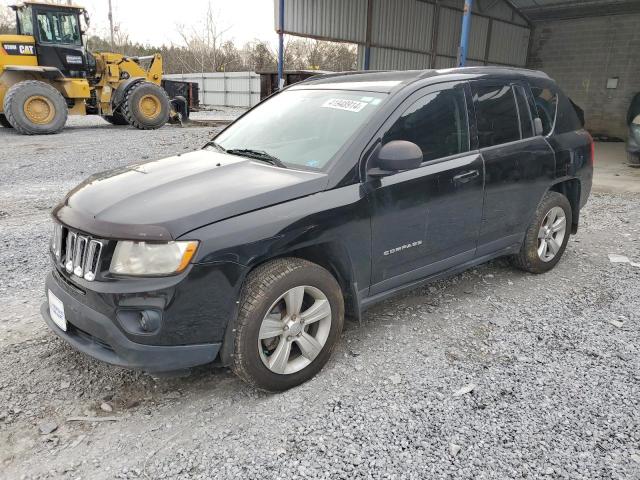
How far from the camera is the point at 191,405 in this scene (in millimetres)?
2643

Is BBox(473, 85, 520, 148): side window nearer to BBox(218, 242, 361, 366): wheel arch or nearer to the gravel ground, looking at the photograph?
the gravel ground

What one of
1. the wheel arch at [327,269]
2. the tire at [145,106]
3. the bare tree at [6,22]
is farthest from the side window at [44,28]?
the bare tree at [6,22]

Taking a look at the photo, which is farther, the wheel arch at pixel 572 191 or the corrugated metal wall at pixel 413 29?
the corrugated metal wall at pixel 413 29

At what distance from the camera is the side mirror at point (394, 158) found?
286 cm

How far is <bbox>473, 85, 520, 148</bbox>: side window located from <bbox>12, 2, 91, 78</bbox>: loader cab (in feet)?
42.0

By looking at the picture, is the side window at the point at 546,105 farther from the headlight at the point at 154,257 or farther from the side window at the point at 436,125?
the headlight at the point at 154,257

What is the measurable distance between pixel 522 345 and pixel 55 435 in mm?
2796

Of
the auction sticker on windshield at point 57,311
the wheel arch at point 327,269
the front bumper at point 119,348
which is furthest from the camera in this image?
the auction sticker on windshield at point 57,311

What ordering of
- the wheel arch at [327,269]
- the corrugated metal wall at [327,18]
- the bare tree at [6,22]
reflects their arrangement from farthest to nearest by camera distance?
the bare tree at [6,22]
the corrugated metal wall at [327,18]
the wheel arch at [327,269]

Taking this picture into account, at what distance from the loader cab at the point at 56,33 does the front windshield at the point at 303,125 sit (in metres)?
11.6

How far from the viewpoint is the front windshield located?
305 cm

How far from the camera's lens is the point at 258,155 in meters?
3.21

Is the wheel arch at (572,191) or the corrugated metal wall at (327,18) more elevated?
the corrugated metal wall at (327,18)

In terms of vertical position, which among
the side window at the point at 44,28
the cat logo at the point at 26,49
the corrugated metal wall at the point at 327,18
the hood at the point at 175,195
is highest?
the corrugated metal wall at the point at 327,18
